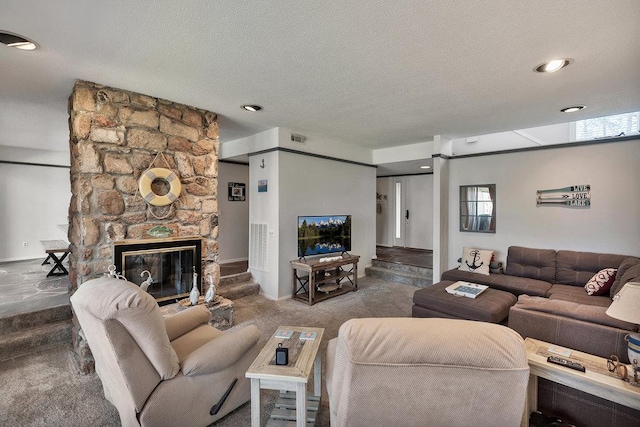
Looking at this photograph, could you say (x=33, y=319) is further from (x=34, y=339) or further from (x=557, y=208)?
(x=557, y=208)

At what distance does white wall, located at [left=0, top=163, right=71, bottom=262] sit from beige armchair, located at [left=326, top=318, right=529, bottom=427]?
300 inches

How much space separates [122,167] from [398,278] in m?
4.64

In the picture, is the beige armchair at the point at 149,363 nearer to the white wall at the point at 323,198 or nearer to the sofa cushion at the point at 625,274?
the white wall at the point at 323,198

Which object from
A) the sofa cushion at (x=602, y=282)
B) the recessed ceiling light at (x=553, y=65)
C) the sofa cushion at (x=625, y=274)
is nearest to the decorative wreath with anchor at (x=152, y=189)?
the recessed ceiling light at (x=553, y=65)

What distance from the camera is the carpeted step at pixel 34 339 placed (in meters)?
2.72

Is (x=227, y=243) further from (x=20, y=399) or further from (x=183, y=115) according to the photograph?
(x=20, y=399)

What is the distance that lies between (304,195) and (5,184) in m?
5.92

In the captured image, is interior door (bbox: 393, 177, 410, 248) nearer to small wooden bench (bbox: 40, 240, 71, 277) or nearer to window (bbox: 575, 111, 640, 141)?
window (bbox: 575, 111, 640, 141)

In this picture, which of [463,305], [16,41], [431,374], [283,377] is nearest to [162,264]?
[16,41]

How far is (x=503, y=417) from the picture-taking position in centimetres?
119

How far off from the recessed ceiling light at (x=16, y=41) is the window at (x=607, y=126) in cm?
601

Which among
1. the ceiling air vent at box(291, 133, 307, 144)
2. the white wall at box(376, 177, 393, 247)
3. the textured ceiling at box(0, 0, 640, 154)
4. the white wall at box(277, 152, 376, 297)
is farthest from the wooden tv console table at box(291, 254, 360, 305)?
the white wall at box(376, 177, 393, 247)

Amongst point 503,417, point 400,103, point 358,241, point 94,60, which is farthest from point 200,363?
point 358,241

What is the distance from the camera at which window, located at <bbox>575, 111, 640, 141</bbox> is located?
376cm
